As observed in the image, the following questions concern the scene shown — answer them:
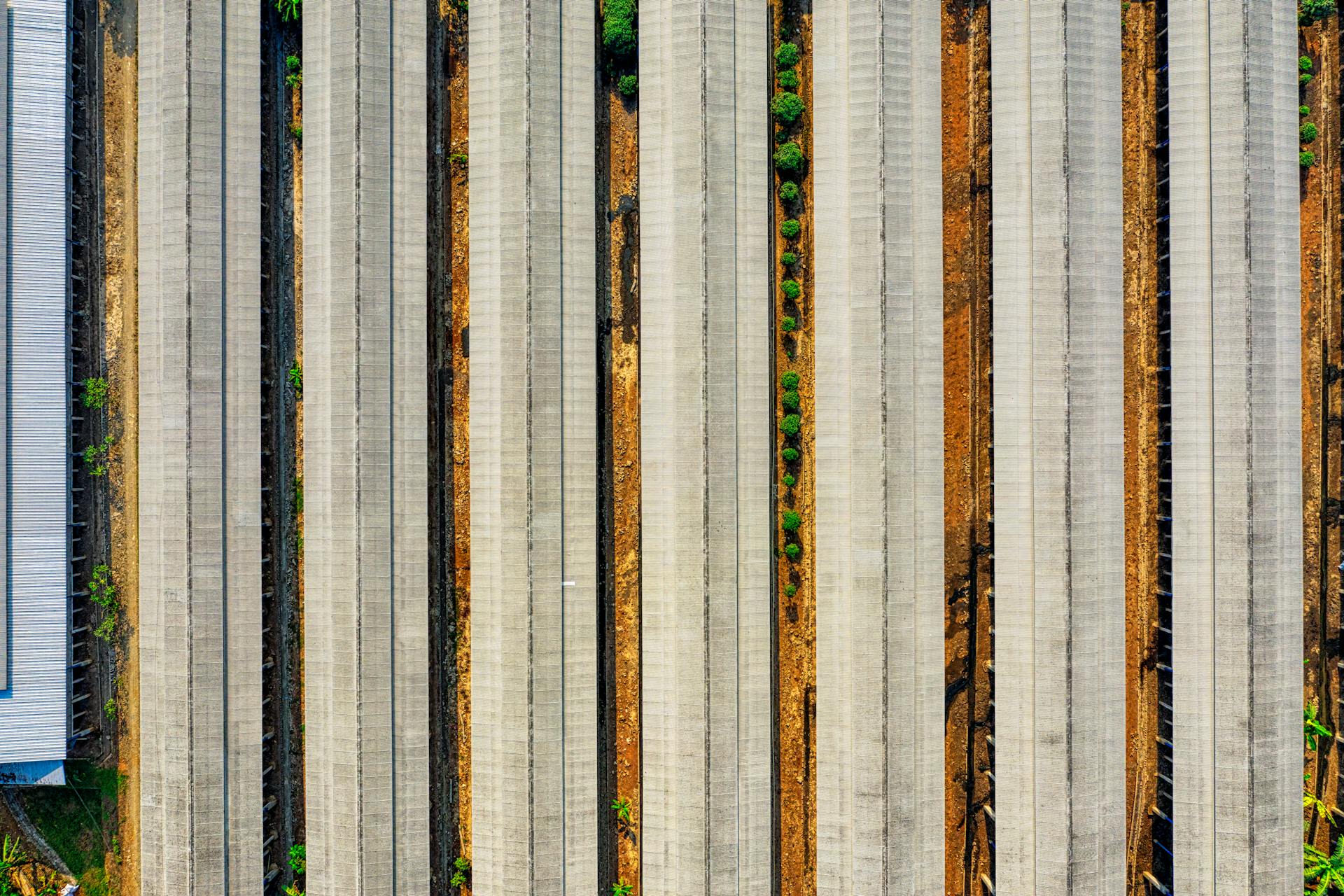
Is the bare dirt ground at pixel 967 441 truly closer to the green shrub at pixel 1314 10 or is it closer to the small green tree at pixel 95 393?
the green shrub at pixel 1314 10

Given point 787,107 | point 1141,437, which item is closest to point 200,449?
point 787,107

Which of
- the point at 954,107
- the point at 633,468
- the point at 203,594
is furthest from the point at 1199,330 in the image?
the point at 203,594

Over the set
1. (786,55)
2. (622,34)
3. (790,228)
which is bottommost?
(790,228)

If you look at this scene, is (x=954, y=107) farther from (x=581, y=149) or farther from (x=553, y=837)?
(x=553, y=837)

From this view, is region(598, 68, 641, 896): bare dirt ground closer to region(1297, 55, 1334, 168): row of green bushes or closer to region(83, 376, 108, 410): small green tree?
region(83, 376, 108, 410): small green tree

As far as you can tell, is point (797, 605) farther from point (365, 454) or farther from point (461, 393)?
point (365, 454)

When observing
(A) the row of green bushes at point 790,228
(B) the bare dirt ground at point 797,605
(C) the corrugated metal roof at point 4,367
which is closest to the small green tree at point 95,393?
(C) the corrugated metal roof at point 4,367

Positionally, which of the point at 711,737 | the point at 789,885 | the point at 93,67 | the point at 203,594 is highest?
the point at 93,67
